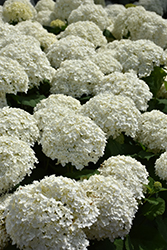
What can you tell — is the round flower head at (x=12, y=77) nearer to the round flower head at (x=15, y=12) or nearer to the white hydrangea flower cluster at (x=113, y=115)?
the white hydrangea flower cluster at (x=113, y=115)

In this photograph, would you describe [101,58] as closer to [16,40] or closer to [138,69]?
[138,69]

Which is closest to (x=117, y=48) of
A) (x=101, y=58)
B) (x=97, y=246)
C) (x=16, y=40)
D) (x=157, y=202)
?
(x=101, y=58)

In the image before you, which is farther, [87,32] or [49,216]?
[87,32]

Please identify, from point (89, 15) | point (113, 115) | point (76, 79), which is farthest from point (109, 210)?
point (89, 15)

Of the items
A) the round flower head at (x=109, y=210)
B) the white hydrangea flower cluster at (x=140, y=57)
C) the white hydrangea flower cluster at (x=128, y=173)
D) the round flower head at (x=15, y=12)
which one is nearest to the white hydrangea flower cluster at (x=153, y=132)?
the white hydrangea flower cluster at (x=128, y=173)

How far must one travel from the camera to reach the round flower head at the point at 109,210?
99.4 inches

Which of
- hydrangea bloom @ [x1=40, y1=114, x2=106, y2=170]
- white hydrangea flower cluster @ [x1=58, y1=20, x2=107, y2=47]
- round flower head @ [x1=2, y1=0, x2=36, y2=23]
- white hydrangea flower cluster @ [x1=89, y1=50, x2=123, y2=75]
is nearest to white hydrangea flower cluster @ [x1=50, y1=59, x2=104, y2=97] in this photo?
white hydrangea flower cluster @ [x1=89, y1=50, x2=123, y2=75]

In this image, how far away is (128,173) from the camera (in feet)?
9.59

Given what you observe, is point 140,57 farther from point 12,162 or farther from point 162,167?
point 12,162

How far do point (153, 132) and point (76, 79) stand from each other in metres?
1.20

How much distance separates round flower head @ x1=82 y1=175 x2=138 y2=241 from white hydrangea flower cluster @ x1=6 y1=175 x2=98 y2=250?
6.4 inches

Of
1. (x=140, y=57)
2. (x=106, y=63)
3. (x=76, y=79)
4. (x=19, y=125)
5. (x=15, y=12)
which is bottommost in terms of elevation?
(x=15, y=12)

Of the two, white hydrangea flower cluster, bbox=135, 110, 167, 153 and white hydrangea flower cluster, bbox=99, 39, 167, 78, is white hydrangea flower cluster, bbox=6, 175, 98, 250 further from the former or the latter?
white hydrangea flower cluster, bbox=99, 39, 167, 78

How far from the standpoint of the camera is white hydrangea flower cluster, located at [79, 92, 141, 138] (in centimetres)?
345
